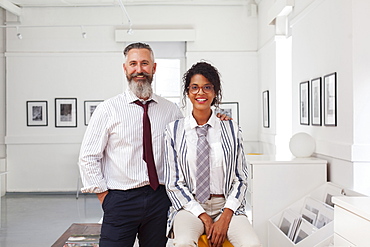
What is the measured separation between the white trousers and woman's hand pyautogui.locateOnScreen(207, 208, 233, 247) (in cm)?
3

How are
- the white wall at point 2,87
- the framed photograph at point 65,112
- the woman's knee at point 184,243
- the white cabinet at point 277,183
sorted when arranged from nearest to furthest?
the woman's knee at point 184,243 < the white cabinet at point 277,183 < the white wall at point 2,87 < the framed photograph at point 65,112

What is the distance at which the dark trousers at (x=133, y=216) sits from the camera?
2.85 metres

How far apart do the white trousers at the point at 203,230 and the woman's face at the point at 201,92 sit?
1.92 ft

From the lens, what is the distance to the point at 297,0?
6.25 m

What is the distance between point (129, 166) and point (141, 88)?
50 centimetres

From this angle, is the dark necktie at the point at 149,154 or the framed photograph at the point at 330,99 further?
the framed photograph at the point at 330,99

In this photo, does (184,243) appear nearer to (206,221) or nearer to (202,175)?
(206,221)

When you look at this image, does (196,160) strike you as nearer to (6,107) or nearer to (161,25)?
(161,25)

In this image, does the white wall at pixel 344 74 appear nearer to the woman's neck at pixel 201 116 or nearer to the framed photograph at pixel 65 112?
the woman's neck at pixel 201 116

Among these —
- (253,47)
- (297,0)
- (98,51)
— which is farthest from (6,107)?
(297,0)

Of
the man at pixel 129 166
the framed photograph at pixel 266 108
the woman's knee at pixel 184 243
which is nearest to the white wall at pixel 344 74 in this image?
the man at pixel 129 166

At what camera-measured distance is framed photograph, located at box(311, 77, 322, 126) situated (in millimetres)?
5243

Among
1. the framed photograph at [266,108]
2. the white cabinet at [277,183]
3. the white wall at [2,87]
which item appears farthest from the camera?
the white wall at [2,87]

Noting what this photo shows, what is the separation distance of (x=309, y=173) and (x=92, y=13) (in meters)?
6.44
